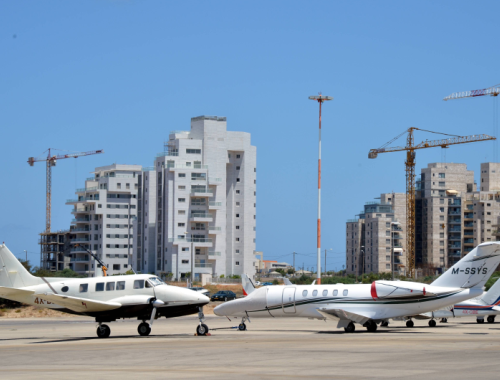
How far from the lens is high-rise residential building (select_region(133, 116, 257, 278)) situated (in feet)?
434

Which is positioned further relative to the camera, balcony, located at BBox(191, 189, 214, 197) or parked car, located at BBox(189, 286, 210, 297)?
balcony, located at BBox(191, 189, 214, 197)

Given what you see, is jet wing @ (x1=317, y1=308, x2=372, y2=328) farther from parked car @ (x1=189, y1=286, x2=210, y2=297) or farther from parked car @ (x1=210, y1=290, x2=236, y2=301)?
parked car @ (x1=210, y1=290, x2=236, y2=301)

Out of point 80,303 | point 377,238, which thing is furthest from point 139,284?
point 377,238

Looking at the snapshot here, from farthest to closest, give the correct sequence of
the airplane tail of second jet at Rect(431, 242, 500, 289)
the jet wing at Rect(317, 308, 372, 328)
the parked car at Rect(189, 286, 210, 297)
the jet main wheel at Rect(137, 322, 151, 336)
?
the parked car at Rect(189, 286, 210, 297), the jet wing at Rect(317, 308, 372, 328), the airplane tail of second jet at Rect(431, 242, 500, 289), the jet main wheel at Rect(137, 322, 151, 336)

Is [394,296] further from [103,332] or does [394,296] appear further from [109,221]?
[109,221]

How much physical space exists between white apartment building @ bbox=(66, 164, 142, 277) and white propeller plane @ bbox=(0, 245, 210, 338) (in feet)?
359

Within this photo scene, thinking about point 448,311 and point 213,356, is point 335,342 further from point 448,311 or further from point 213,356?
point 448,311

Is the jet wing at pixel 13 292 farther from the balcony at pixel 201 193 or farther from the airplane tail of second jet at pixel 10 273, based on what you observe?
the balcony at pixel 201 193

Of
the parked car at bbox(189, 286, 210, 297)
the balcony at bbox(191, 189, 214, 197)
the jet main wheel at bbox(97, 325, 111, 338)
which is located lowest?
the parked car at bbox(189, 286, 210, 297)

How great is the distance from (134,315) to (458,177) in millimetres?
163080

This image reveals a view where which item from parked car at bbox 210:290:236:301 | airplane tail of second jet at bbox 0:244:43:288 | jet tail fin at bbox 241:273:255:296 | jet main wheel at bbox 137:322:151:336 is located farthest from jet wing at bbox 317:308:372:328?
parked car at bbox 210:290:236:301

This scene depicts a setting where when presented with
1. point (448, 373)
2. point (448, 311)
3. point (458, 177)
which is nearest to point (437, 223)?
point (458, 177)

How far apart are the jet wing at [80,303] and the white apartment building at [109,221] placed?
111m

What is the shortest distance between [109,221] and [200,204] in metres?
23.2
